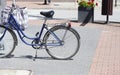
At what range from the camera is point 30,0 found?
2616 cm

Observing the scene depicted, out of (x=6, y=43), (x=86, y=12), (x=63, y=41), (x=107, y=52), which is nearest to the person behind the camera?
(x=6, y=43)

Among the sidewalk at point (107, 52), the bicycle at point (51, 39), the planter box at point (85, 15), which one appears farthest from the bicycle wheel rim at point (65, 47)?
the planter box at point (85, 15)

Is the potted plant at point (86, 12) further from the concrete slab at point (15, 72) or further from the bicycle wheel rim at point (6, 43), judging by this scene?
the concrete slab at point (15, 72)

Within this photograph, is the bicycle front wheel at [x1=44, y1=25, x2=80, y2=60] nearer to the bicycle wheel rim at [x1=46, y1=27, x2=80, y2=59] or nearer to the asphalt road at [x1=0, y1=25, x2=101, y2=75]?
the bicycle wheel rim at [x1=46, y1=27, x2=80, y2=59]

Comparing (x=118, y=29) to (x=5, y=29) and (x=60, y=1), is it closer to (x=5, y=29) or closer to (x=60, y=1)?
(x=5, y=29)

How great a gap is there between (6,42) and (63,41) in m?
1.15

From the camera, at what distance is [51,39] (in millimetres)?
9812

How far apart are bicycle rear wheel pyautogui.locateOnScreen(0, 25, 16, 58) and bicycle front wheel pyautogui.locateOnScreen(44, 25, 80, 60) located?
0.66m

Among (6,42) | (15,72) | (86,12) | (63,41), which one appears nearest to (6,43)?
(6,42)

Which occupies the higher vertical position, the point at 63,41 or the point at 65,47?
the point at 63,41

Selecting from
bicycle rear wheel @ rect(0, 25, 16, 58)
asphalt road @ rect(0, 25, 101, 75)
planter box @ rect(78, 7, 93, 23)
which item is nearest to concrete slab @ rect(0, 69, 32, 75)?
asphalt road @ rect(0, 25, 101, 75)

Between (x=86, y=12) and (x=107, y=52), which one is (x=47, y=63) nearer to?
(x=107, y=52)

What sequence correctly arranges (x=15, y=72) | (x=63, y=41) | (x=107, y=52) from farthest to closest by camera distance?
(x=107, y=52) < (x=63, y=41) < (x=15, y=72)

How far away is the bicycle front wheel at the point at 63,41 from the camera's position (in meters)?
9.64
